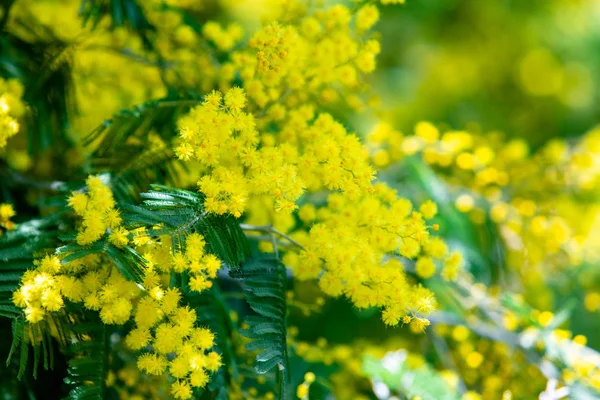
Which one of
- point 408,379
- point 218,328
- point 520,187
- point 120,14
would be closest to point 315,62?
point 120,14

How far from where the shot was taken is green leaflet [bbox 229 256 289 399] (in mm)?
855

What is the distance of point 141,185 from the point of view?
104 cm

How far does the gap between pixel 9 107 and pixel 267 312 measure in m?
0.54

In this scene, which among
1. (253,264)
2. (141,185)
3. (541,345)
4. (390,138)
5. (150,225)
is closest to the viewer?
(150,225)

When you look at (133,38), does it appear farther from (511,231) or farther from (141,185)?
(511,231)

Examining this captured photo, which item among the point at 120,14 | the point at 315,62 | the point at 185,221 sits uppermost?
the point at 120,14

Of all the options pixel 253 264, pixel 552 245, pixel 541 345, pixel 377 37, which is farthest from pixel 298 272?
pixel 552 245

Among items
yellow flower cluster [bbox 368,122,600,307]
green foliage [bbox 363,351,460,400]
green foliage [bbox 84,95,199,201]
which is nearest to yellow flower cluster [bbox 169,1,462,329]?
green foliage [bbox 84,95,199,201]

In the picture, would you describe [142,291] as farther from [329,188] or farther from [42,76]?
[42,76]

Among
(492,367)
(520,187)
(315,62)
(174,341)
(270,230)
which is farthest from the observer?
(520,187)

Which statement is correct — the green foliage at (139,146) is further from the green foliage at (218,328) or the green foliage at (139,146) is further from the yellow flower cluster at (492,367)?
the yellow flower cluster at (492,367)

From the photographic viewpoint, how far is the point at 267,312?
2.90 feet

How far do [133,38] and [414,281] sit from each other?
0.85m

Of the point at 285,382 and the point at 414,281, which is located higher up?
the point at 414,281
